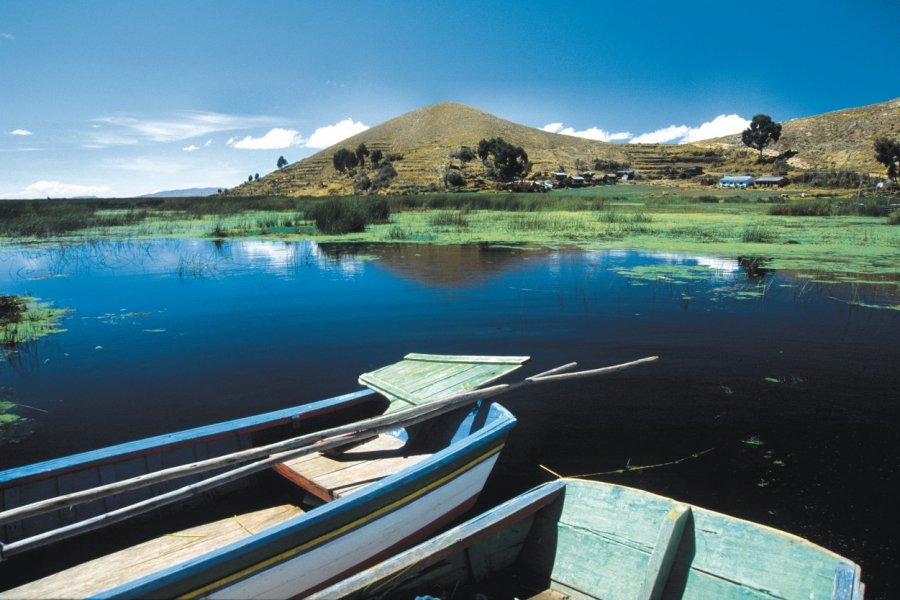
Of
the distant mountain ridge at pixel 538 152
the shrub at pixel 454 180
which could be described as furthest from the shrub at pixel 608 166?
the shrub at pixel 454 180

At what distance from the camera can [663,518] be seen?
3477 millimetres

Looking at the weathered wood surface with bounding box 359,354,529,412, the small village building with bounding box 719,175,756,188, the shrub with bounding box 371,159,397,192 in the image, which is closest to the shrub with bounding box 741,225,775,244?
the weathered wood surface with bounding box 359,354,529,412

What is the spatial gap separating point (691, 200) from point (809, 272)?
3279 cm

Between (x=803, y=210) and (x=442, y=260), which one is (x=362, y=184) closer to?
(x=803, y=210)

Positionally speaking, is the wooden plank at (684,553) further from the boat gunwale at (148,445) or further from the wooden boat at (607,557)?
the boat gunwale at (148,445)

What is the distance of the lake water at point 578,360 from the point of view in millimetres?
5668

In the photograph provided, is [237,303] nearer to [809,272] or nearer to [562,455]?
[562,455]

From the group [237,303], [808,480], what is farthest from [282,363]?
[808,480]

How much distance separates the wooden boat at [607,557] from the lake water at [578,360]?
5.28 ft

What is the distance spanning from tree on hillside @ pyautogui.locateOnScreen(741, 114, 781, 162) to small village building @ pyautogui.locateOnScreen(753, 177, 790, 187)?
3141cm

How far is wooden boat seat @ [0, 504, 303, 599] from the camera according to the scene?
149 inches

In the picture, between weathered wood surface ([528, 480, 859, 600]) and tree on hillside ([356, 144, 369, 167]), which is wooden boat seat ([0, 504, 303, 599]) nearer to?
weathered wood surface ([528, 480, 859, 600])

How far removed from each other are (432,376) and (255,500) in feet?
7.69

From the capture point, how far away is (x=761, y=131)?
10262 centimetres
